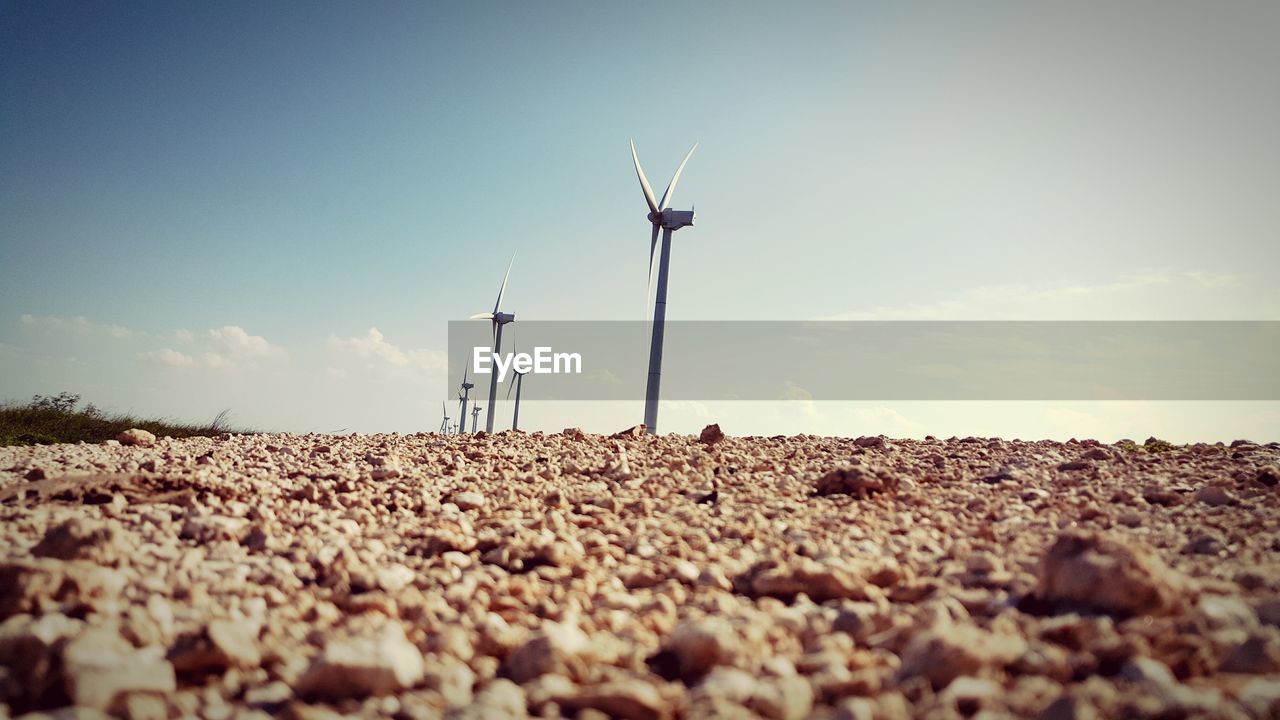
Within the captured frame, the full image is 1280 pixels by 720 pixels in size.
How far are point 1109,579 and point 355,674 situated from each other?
354 cm

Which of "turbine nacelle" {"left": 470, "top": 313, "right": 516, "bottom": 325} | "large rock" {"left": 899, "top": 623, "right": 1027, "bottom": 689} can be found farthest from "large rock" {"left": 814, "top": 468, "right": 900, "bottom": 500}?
"turbine nacelle" {"left": 470, "top": 313, "right": 516, "bottom": 325}

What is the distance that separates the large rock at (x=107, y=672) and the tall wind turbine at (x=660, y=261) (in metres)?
19.8

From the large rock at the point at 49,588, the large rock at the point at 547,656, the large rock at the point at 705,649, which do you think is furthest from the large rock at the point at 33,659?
the large rock at the point at 705,649

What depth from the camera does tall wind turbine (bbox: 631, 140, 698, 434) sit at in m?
23.4

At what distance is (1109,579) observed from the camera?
3.40 m

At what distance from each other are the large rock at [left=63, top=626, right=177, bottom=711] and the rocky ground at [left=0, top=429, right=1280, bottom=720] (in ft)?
0.04

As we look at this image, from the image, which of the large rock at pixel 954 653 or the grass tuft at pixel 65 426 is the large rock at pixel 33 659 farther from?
the grass tuft at pixel 65 426

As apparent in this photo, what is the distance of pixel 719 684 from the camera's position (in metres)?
2.76

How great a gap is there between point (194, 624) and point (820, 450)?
9.35 metres

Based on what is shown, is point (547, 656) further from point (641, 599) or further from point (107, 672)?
point (107, 672)

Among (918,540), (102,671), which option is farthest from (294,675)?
(918,540)

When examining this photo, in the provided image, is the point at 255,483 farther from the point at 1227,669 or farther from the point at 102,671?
the point at 1227,669

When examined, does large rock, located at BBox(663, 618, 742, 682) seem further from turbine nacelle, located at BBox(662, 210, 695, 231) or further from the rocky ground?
turbine nacelle, located at BBox(662, 210, 695, 231)

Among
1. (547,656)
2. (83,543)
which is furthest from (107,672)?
(83,543)
